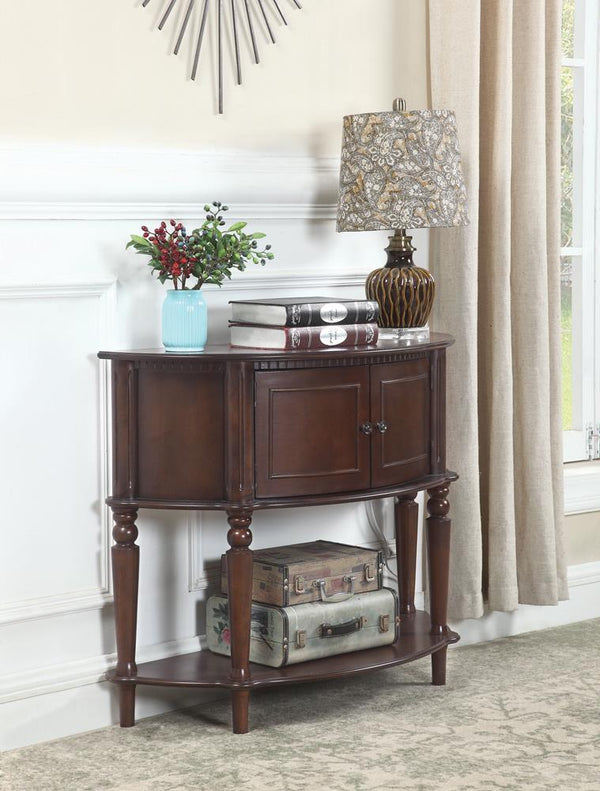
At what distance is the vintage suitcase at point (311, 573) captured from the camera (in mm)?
2725

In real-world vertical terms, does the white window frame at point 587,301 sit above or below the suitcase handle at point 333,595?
above

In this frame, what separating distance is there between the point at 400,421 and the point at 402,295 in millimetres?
309

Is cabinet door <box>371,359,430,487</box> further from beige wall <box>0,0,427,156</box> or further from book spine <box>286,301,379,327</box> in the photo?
beige wall <box>0,0,427,156</box>

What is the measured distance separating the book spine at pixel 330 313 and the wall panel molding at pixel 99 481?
443 mm

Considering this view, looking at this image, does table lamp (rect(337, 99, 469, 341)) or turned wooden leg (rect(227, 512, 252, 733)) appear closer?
turned wooden leg (rect(227, 512, 252, 733))

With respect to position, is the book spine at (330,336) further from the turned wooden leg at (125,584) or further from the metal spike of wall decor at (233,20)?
the metal spike of wall decor at (233,20)

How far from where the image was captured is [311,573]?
2764 millimetres

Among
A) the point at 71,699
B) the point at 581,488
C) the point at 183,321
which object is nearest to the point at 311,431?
the point at 183,321

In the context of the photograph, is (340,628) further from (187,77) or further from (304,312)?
(187,77)

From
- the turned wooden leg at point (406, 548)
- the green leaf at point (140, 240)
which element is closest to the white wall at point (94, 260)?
the green leaf at point (140, 240)

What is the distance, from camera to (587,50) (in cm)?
364

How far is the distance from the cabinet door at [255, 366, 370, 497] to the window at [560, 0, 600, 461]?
1.32 m

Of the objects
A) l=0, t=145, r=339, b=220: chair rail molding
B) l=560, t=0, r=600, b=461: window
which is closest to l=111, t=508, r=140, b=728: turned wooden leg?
l=0, t=145, r=339, b=220: chair rail molding

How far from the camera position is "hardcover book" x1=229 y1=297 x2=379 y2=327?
2.56 metres
